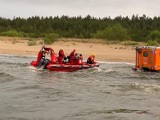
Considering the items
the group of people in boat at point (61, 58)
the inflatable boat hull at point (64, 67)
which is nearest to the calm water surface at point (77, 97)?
the inflatable boat hull at point (64, 67)

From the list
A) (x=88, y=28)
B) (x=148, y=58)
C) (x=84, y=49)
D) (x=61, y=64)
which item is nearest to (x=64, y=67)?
(x=61, y=64)

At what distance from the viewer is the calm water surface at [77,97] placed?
43.9 ft

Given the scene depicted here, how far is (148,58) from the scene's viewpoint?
2808 centimetres

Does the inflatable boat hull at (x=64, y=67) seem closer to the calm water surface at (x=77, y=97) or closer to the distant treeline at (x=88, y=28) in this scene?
the calm water surface at (x=77, y=97)

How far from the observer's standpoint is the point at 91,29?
6906cm

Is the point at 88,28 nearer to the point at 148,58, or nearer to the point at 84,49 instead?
the point at 84,49

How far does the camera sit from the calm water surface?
527 inches

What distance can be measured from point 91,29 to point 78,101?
53.7 metres

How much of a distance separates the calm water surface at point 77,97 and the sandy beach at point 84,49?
48.2 feet

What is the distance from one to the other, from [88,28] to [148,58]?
141 ft

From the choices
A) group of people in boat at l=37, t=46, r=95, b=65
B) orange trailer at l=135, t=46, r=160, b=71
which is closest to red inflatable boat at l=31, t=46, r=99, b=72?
group of people in boat at l=37, t=46, r=95, b=65

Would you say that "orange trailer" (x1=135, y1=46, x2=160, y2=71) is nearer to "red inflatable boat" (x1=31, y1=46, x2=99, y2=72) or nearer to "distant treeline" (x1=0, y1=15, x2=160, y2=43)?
"red inflatable boat" (x1=31, y1=46, x2=99, y2=72)

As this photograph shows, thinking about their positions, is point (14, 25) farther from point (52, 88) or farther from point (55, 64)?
point (52, 88)

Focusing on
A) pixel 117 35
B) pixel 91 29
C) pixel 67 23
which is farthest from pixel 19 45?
pixel 67 23
